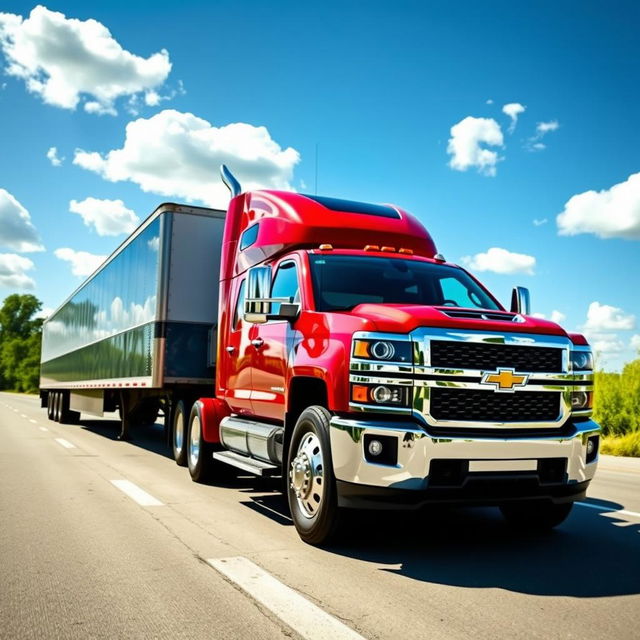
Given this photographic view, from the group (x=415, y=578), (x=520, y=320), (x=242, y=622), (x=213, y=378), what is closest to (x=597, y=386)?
(x=213, y=378)

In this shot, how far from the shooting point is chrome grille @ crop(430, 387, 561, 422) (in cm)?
504

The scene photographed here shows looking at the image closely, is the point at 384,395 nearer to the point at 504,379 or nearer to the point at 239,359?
the point at 504,379

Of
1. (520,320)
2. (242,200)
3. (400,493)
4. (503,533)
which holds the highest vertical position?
(242,200)

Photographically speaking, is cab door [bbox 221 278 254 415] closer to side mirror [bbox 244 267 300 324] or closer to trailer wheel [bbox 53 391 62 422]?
side mirror [bbox 244 267 300 324]

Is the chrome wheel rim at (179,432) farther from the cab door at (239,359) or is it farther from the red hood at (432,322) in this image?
the red hood at (432,322)

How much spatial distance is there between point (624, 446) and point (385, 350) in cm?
1038

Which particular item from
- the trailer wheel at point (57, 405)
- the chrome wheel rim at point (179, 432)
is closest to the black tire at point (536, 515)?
the chrome wheel rim at point (179, 432)

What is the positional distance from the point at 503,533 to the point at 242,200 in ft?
16.1

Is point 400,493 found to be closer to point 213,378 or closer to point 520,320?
point 520,320

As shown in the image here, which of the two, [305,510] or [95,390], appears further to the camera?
[95,390]

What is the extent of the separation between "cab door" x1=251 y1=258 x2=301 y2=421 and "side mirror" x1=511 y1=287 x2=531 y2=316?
208 centimetres

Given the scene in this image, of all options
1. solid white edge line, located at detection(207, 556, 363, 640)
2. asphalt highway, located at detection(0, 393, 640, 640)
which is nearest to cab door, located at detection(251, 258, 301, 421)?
asphalt highway, located at detection(0, 393, 640, 640)

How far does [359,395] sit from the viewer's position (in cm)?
509

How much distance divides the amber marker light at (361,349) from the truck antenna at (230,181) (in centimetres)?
486
